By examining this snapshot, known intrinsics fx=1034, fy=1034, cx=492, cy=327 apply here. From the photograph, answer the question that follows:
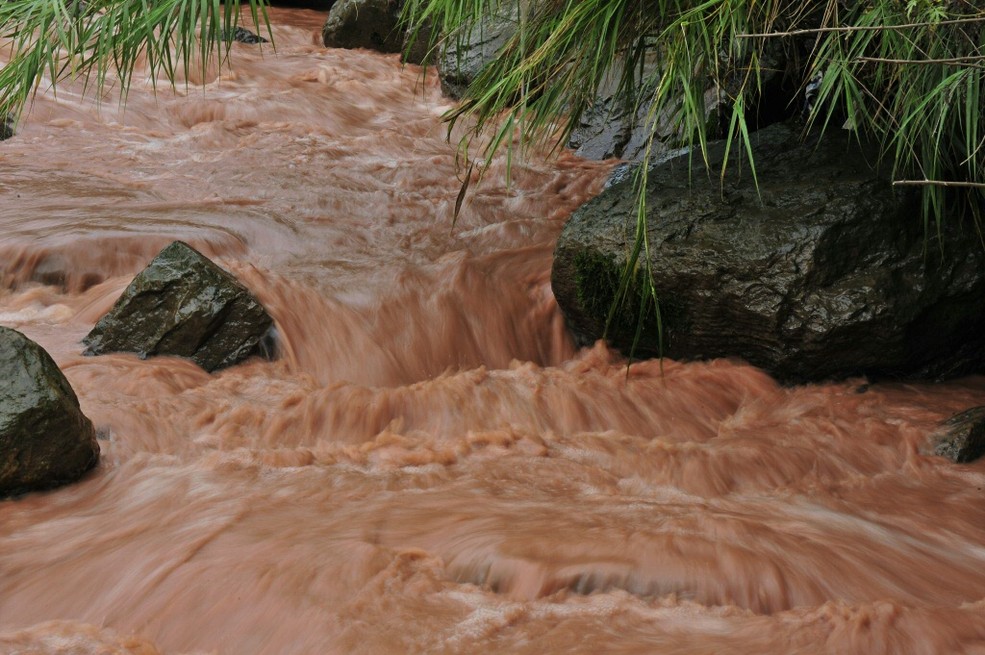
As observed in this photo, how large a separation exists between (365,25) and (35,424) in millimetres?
7982

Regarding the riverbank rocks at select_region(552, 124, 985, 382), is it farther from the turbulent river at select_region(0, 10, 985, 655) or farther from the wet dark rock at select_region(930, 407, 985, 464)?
the wet dark rock at select_region(930, 407, 985, 464)

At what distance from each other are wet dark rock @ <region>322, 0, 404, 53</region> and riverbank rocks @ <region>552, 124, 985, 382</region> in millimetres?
6497

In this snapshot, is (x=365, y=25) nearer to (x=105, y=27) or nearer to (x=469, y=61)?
(x=469, y=61)

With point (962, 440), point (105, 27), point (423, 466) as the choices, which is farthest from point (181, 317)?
point (962, 440)

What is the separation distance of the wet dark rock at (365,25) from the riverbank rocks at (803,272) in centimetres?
650


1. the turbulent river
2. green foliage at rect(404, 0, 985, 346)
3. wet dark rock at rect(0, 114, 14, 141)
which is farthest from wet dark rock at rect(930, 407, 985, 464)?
wet dark rock at rect(0, 114, 14, 141)

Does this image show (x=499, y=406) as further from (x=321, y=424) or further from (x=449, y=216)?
(x=449, y=216)

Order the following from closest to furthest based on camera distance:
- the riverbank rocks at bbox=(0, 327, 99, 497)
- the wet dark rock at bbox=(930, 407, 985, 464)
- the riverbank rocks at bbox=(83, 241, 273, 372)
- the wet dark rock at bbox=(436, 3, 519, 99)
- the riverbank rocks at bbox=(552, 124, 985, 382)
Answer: the riverbank rocks at bbox=(0, 327, 99, 497) → the wet dark rock at bbox=(930, 407, 985, 464) → the riverbank rocks at bbox=(552, 124, 985, 382) → the riverbank rocks at bbox=(83, 241, 273, 372) → the wet dark rock at bbox=(436, 3, 519, 99)

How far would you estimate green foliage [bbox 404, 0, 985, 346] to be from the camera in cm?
359

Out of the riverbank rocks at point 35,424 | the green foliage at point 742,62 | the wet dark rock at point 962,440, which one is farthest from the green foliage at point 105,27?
the wet dark rock at point 962,440

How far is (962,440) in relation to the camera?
3842 mm

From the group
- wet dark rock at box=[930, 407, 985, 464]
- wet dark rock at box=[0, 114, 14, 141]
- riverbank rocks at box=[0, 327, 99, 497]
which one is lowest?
riverbank rocks at box=[0, 327, 99, 497]

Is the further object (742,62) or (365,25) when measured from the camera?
(365,25)

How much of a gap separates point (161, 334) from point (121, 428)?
75cm
